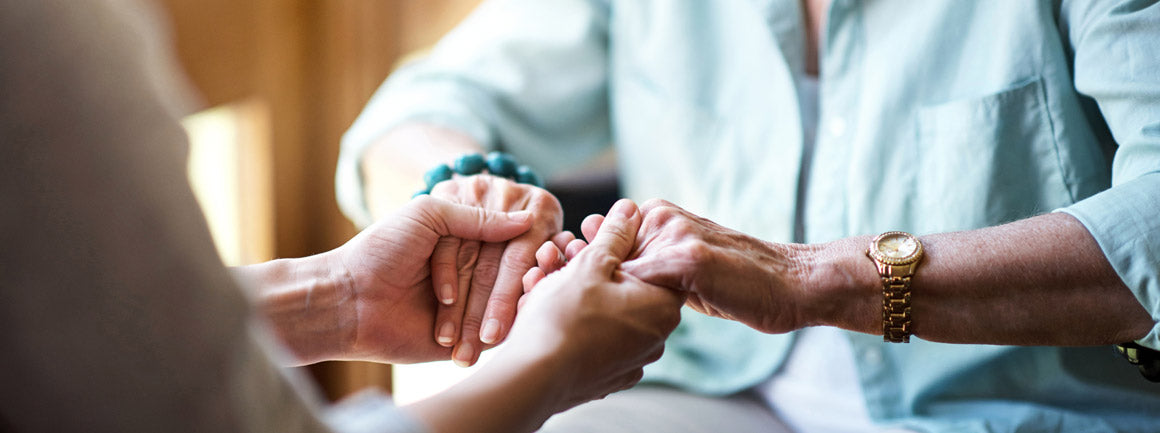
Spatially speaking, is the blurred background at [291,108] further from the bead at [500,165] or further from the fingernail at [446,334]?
the fingernail at [446,334]

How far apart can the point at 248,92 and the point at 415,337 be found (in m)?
1.23

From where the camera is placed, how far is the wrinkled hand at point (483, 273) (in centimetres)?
102

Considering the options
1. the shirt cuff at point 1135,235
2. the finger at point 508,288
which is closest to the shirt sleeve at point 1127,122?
the shirt cuff at point 1135,235

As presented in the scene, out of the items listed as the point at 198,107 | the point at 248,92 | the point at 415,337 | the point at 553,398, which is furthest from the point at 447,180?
the point at 248,92

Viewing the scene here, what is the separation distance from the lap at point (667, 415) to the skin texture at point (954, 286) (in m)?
0.24

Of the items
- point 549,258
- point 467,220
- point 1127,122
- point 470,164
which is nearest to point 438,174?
point 470,164

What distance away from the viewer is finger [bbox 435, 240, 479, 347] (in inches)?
41.0

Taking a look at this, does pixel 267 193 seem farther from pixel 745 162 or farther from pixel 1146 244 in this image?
pixel 1146 244

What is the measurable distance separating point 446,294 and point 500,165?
9.0 inches

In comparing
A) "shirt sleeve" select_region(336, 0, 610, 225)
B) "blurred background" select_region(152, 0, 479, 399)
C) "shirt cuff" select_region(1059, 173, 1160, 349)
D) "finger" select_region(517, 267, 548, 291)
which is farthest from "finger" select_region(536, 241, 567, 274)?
"blurred background" select_region(152, 0, 479, 399)

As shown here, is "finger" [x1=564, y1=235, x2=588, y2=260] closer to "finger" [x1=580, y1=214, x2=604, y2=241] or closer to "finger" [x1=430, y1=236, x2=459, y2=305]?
"finger" [x1=580, y1=214, x2=604, y2=241]

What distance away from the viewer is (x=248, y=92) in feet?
6.71

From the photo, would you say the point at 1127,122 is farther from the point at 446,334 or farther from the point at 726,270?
the point at 446,334

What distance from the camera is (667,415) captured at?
1.10m
